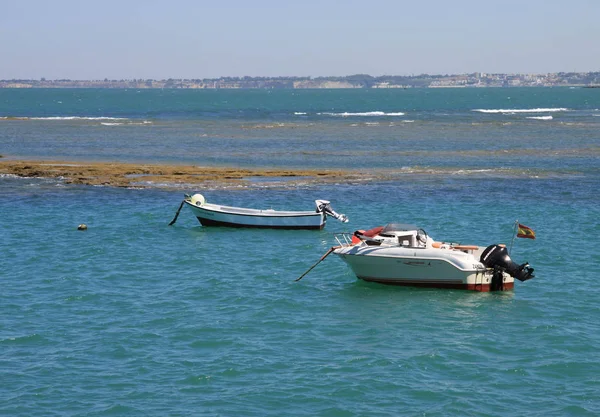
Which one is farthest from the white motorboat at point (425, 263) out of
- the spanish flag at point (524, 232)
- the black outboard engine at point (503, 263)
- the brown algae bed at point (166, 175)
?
the brown algae bed at point (166, 175)

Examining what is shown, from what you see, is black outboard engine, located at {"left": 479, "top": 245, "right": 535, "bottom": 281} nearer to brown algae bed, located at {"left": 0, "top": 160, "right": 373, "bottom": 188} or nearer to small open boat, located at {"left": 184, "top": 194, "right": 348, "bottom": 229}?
small open boat, located at {"left": 184, "top": 194, "right": 348, "bottom": 229}

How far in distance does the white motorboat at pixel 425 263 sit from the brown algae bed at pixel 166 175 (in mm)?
29558

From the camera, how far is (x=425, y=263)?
3491 centimetres

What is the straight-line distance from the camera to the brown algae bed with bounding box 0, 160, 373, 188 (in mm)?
65750

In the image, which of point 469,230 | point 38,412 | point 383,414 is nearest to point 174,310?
point 38,412

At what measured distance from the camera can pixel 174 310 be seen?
32344mm

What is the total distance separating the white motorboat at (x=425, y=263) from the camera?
1371 inches

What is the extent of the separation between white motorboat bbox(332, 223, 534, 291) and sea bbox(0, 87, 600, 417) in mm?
521

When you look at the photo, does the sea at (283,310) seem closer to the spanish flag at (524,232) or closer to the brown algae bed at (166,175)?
the brown algae bed at (166,175)

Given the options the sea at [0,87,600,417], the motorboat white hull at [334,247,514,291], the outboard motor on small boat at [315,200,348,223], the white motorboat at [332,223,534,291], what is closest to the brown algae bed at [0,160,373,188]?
the sea at [0,87,600,417]

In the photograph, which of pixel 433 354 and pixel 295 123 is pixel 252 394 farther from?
pixel 295 123

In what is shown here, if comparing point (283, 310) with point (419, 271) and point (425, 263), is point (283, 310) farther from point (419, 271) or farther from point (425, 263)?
point (425, 263)

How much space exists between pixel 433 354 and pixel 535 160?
58.1m

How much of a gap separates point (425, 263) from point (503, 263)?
9.91 feet
